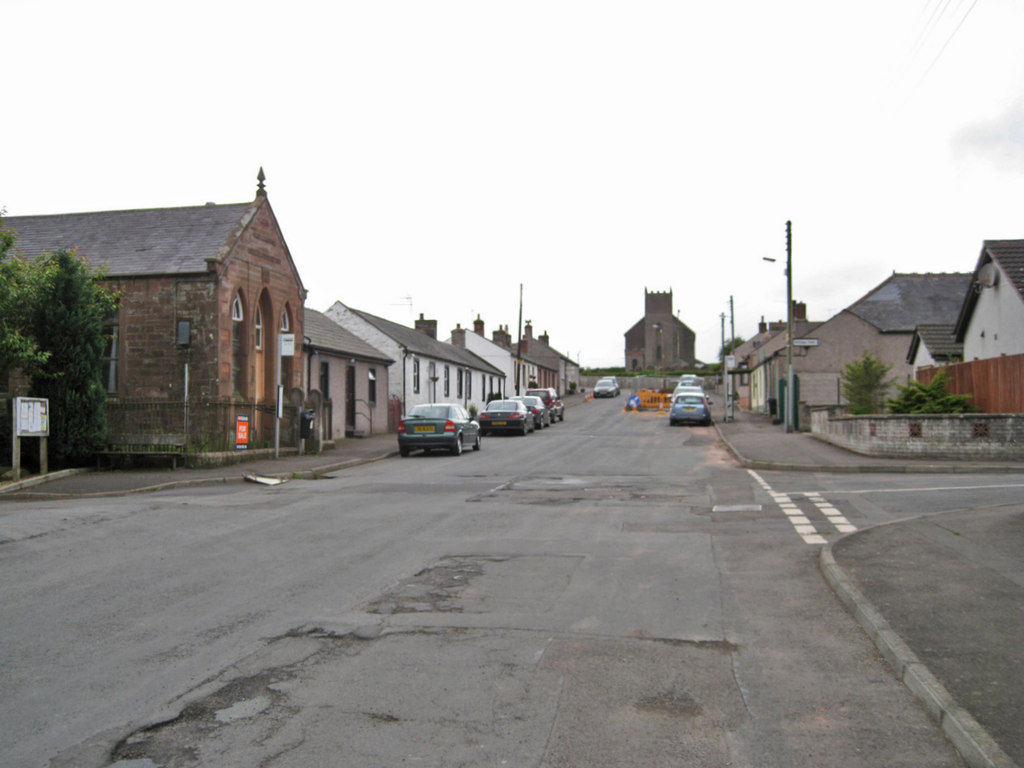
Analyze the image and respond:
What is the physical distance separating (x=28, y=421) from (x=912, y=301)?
40.7m

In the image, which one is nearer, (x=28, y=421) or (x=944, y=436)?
(x=28, y=421)

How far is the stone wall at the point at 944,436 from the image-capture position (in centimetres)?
1972

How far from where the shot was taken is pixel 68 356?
17.8 m

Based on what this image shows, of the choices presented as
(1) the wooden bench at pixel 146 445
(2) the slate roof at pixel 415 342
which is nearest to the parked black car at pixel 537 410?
(2) the slate roof at pixel 415 342

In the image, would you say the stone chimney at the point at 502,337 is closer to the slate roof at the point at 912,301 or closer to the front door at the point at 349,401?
the slate roof at the point at 912,301

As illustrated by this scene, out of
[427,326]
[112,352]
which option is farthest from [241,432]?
[427,326]

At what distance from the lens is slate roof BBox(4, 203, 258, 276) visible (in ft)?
72.3

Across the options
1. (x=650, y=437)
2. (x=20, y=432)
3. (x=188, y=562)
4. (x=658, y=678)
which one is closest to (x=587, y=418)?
(x=650, y=437)

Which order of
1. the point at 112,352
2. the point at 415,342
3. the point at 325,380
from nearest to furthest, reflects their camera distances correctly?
the point at 112,352 → the point at 325,380 → the point at 415,342

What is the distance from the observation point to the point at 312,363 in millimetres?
28406

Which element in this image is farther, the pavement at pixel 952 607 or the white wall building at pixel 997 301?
the white wall building at pixel 997 301

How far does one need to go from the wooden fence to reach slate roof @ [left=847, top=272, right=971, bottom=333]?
17486 millimetres

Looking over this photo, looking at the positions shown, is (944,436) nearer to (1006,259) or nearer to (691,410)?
(1006,259)

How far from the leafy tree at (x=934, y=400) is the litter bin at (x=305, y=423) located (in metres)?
16.5
